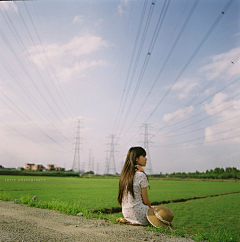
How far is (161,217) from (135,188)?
81cm

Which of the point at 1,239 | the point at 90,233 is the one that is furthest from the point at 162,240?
the point at 1,239

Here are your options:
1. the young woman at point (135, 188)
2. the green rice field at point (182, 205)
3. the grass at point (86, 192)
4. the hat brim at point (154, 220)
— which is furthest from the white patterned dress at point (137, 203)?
the grass at point (86, 192)

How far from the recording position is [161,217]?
470cm

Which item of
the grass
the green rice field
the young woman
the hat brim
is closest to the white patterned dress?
the young woman

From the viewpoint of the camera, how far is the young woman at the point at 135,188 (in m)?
4.92

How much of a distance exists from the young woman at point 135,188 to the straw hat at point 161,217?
8.8 inches

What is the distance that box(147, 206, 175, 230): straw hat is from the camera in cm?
468

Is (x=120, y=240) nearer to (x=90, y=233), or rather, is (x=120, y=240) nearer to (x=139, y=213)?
(x=90, y=233)

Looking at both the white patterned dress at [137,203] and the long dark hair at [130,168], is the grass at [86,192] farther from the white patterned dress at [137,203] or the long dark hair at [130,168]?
the long dark hair at [130,168]

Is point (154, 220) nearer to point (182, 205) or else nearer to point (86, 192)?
point (182, 205)

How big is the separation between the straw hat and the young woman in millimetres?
225

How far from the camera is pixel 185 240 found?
13.7 ft

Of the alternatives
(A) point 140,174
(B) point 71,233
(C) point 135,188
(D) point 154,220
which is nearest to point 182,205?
(D) point 154,220

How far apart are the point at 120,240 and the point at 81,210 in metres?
4.34
